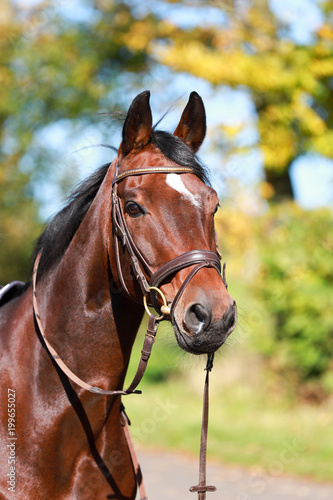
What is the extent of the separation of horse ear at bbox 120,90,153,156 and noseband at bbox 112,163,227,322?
0.13 meters

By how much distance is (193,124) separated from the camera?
290cm

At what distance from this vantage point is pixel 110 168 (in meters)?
2.80

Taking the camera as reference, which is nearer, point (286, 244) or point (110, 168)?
point (110, 168)

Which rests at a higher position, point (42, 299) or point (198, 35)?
point (198, 35)

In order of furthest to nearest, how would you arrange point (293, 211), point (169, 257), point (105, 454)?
point (293, 211) → point (105, 454) → point (169, 257)

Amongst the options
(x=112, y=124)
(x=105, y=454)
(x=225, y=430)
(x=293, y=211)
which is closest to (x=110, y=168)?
(x=112, y=124)

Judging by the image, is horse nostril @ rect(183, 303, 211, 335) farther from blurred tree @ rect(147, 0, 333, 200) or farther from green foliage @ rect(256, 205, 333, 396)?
blurred tree @ rect(147, 0, 333, 200)

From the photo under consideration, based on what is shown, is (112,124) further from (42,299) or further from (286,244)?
(286,244)

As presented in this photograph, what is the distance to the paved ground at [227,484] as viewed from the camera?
6.21 m

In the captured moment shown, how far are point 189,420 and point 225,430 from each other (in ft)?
2.82

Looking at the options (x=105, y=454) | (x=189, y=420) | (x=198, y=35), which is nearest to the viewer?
(x=105, y=454)

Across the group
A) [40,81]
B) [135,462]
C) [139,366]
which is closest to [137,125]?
[139,366]

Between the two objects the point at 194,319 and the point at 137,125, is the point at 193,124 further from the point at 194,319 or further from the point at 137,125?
the point at 194,319

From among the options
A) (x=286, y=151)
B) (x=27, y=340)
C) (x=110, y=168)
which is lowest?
(x=27, y=340)
